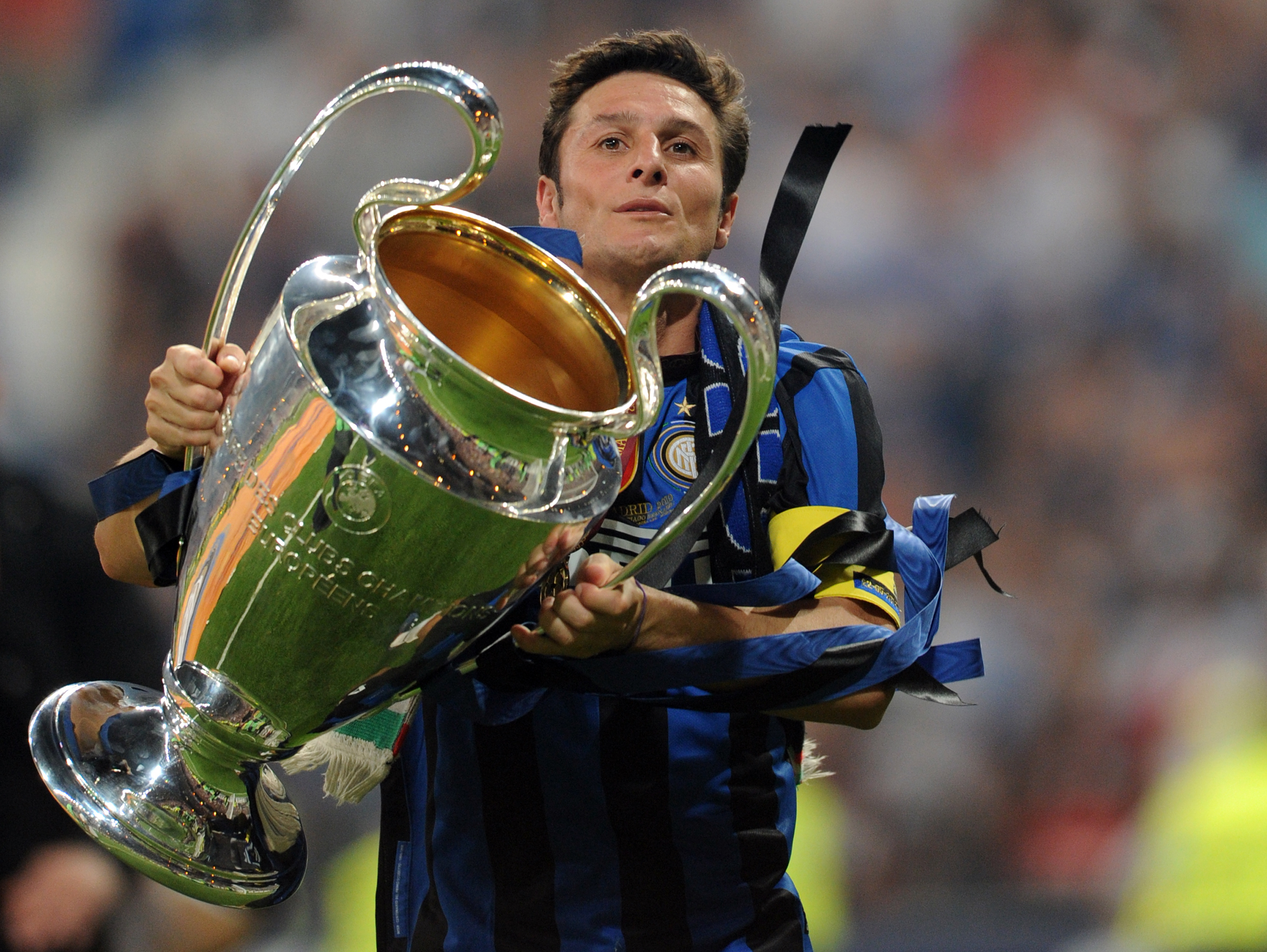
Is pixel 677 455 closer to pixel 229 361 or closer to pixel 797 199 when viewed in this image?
pixel 797 199

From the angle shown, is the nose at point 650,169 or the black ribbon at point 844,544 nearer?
the black ribbon at point 844,544

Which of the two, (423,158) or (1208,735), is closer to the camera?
(1208,735)

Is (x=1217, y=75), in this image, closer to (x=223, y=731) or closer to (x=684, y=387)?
(x=684, y=387)

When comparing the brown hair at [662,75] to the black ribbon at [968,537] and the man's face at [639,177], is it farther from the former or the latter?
the black ribbon at [968,537]

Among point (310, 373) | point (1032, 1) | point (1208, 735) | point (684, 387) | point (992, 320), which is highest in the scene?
point (1032, 1)

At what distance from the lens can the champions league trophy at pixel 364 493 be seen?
0.81 metres

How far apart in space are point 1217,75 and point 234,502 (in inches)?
134

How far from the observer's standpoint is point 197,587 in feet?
2.99

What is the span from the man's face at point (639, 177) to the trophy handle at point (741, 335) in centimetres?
48

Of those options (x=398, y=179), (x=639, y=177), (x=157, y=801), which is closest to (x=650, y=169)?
(x=639, y=177)

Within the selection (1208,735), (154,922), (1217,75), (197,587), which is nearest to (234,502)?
(197,587)

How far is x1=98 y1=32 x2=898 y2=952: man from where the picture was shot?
45.1 inches

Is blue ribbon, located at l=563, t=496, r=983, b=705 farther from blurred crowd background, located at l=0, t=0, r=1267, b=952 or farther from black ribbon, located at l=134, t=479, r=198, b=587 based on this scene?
blurred crowd background, located at l=0, t=0, r=1267, b=952

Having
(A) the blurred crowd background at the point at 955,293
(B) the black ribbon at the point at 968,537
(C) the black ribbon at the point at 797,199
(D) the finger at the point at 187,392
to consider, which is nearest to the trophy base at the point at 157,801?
(D) the finger at the point at 187,392
